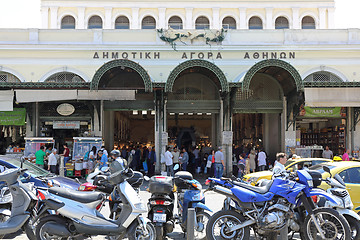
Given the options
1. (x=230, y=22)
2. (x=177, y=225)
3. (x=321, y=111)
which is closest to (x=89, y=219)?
(x=177, y=225)

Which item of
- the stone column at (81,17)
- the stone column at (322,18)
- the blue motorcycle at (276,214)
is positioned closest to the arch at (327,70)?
the stone column at (322,18)

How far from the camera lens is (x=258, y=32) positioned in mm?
22062

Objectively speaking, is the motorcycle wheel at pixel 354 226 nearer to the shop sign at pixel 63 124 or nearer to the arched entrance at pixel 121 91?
→ the arched entrance at pixel 121 91

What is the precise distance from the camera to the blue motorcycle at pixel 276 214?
6.75 metres

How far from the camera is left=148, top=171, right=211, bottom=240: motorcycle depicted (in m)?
7.20

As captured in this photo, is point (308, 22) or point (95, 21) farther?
point (308, 22)

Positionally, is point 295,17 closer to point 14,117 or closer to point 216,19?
point 216,19

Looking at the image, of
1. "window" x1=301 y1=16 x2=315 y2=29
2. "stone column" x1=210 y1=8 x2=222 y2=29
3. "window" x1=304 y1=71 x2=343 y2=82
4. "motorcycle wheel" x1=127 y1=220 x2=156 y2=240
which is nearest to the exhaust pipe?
"motorcycle wheel" x1=127 y1=220 x2=156 y2=240

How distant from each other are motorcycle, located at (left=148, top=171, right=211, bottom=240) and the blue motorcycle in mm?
633

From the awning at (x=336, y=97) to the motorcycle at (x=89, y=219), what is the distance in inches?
564

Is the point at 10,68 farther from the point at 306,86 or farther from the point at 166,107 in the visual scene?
the point at 306,86

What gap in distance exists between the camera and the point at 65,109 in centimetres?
2066

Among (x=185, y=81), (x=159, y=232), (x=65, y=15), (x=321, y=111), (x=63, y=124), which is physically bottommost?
(x=159, y=232)

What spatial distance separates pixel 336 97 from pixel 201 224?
13953 mm
